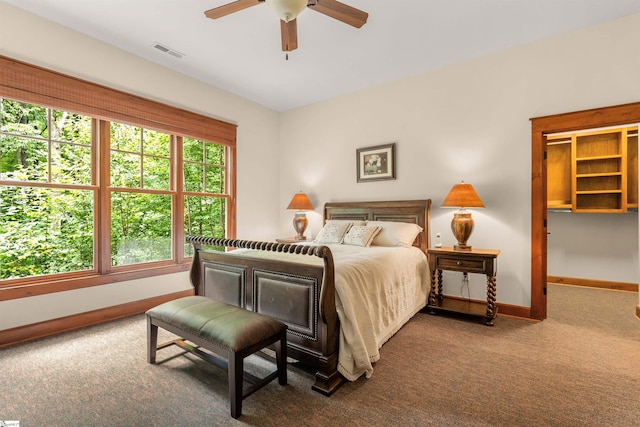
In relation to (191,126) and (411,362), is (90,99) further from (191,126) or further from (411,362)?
(411,362)

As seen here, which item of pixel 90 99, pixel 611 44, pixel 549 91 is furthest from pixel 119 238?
pixel 611 44

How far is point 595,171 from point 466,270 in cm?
334

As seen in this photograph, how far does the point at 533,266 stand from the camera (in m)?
3.23

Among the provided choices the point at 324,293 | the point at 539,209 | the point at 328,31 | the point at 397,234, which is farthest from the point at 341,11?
the point at 539,209

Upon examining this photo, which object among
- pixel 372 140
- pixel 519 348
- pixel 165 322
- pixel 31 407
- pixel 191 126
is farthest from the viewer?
pixel 372 140

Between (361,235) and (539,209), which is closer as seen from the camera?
(539,209)

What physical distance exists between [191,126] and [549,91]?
4.18 metres

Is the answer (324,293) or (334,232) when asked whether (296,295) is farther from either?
(334,232)

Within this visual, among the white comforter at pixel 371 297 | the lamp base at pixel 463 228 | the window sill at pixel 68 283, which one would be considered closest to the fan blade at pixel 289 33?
the white comforter at pixel 371 297

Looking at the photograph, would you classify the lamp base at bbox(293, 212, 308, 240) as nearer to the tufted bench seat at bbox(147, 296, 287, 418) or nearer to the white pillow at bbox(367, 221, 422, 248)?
the white pillow at bbox(367, 221, 422, 248)

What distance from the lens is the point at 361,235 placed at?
3.56m

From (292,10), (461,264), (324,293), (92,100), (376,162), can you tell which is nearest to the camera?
(324,293)

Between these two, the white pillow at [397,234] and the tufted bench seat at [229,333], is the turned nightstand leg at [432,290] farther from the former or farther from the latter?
the tufted bench seat at [229,333]

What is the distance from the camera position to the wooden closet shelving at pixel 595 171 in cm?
444
